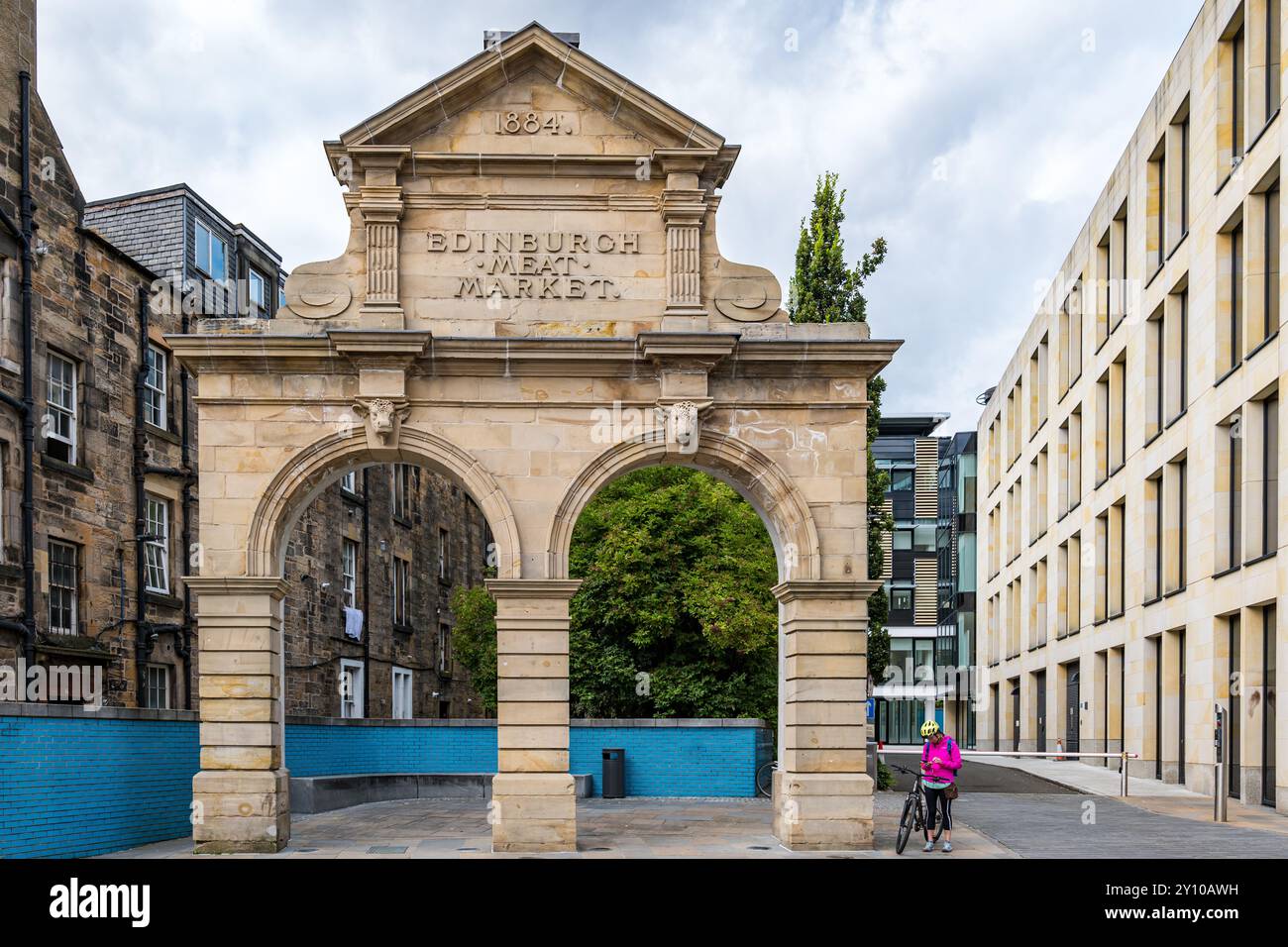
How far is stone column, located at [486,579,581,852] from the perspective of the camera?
15.2 m

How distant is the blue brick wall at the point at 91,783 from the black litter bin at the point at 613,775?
815 centimetres

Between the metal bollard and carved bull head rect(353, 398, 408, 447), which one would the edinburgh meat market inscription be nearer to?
carved bull head rect(353, 398, 408, 447)

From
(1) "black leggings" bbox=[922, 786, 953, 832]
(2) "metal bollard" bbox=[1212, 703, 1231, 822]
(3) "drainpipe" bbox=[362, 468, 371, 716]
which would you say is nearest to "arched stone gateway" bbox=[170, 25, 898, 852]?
(1) "black leggings" bbox=[922, 786, 953, 832]

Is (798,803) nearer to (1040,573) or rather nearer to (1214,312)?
(1214,312)

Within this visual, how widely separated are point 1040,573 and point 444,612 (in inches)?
792

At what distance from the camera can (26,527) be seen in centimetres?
2011

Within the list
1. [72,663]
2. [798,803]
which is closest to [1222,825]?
[798,803]

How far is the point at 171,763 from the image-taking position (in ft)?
56.3

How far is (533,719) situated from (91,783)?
5092mm

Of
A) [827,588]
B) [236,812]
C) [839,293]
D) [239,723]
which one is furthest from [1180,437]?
[236,812]

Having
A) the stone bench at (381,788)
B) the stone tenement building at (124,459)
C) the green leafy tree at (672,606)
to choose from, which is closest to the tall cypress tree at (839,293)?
the green leafy tree at (672,606)

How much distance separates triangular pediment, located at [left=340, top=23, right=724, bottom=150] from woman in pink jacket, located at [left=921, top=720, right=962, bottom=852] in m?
7.52

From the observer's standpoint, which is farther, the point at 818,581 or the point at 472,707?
the point at 472,707
